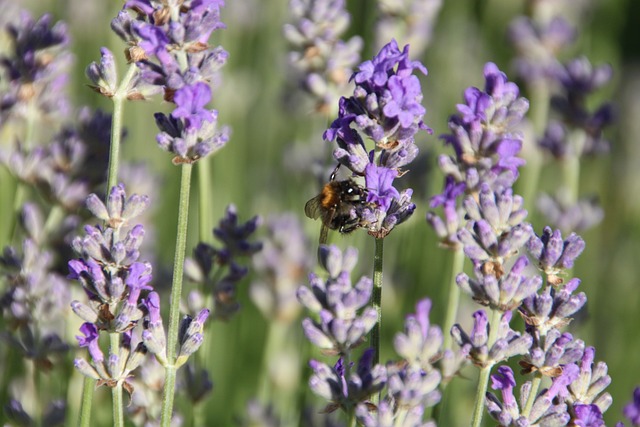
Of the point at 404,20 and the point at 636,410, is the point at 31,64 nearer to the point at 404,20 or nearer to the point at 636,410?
the point at 404,20

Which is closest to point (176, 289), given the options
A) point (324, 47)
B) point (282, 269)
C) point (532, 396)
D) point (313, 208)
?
point (532, 396)

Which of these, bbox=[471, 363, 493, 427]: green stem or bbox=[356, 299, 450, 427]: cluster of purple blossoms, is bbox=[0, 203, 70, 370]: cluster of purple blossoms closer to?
bbox=[356, 299, 450, 427]: cluster of purple blossoms

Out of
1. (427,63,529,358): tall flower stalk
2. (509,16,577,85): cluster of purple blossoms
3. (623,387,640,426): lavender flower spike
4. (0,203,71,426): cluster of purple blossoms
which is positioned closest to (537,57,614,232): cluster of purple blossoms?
(509,16,577,85): cluster of purple blossoms

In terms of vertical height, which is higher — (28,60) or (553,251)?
(28,60)

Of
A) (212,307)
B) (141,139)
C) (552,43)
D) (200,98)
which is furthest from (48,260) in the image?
(552,43)

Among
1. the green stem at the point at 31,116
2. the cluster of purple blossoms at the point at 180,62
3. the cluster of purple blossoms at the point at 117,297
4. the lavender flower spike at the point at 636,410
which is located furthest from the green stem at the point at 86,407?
the lavender flower spike at the point at 636,410

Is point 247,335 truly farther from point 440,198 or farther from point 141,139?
point 440,198
